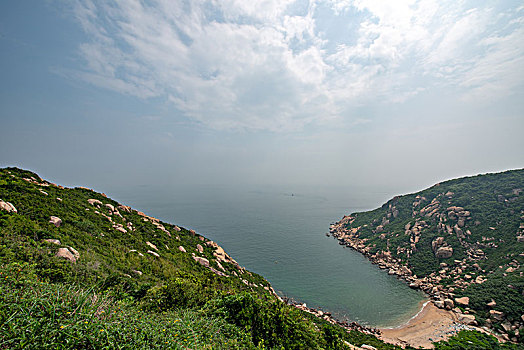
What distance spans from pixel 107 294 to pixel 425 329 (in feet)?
90.7

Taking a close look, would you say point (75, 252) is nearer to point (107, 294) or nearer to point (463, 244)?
point (107, 294)

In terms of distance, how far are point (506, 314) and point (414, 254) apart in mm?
15823

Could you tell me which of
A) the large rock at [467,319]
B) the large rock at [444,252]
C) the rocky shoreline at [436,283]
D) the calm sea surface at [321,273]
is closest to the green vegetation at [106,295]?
the calm sea surface at [321,273]

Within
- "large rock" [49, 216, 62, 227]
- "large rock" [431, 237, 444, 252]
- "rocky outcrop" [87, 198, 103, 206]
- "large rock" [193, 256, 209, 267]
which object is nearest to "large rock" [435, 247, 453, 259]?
"large rock" [431, 237, 444, 252]

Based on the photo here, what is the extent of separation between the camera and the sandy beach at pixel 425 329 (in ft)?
59.9

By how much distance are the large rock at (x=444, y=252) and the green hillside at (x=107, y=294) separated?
57.3ft

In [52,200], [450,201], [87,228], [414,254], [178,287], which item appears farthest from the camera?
[450,201]

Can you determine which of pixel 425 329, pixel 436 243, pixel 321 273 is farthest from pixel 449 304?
pixel 321 273

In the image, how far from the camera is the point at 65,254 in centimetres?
850

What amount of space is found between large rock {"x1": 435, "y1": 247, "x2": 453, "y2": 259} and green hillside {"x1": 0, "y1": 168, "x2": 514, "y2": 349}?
17.5m

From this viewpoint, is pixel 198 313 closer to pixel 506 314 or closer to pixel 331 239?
pixel 506 314

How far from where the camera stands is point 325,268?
3612 centimetres

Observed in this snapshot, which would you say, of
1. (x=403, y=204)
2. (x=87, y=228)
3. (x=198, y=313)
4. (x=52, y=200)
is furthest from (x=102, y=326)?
(x=403, y=204)

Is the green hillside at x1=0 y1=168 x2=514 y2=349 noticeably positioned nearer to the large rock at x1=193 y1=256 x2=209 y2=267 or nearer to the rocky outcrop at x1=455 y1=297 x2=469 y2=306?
the large rock at x1=193 y1=256 x2=209 y2=267
